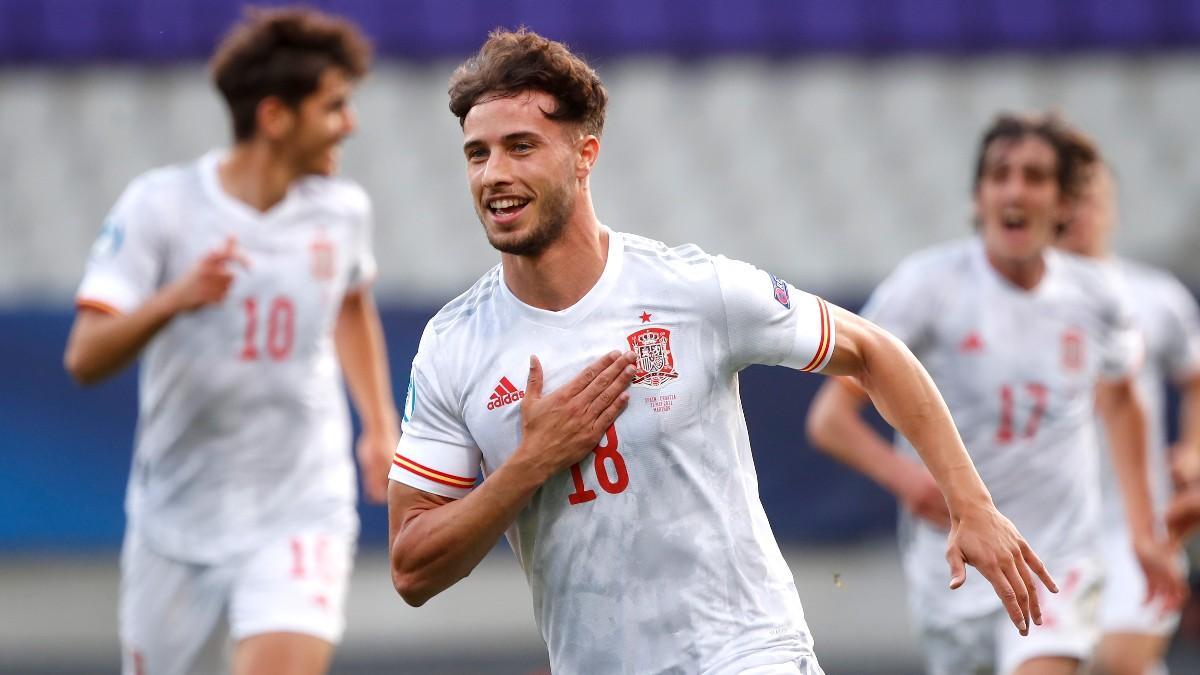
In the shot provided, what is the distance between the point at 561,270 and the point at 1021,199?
263 centimetres

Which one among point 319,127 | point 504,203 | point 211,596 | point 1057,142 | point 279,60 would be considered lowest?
point 211,596

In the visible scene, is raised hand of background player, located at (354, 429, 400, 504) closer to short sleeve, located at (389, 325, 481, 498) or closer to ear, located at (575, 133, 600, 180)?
short sleeve, located at (389, 325, 481, 498)

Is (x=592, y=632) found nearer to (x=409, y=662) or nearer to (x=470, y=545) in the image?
(x=470, y=545)

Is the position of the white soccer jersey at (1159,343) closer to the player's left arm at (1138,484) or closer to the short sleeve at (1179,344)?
the short sleeve at (1179,344)

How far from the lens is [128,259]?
225 inches

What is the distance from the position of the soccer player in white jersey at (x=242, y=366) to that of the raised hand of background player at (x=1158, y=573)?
9.91 feet

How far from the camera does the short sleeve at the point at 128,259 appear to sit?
563cm

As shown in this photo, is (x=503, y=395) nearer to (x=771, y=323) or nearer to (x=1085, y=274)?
(x=771, y=323)

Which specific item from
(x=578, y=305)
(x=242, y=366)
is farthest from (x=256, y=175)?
(x=578, y=305)

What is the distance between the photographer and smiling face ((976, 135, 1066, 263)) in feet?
20.0

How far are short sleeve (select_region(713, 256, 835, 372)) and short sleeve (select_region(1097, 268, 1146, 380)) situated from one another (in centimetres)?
263

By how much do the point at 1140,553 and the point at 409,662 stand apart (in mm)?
5061

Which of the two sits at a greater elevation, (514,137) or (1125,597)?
(514,137)

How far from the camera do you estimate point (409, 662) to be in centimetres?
1038
